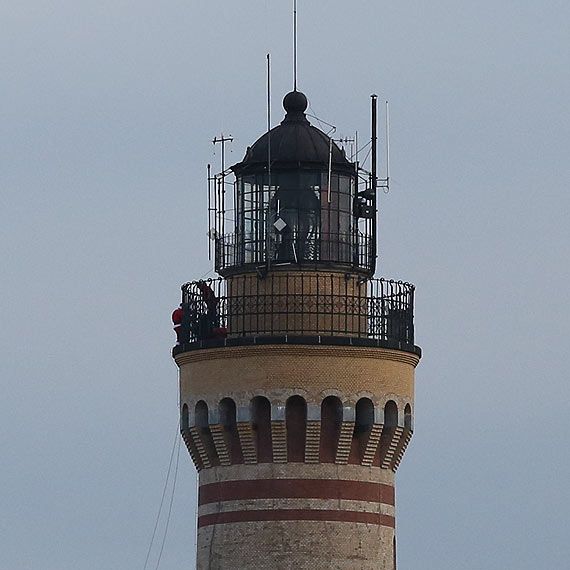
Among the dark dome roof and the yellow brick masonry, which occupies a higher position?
the dark dome roof

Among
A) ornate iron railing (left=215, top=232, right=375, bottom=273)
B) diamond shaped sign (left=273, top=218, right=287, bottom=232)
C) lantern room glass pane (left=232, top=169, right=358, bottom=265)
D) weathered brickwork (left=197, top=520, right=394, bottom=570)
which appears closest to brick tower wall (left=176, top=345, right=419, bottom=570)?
weathered brickwork (left=197, top=520, right=394, bottom=570)

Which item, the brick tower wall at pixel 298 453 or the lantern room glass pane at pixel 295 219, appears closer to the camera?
the brick tower wall at pixel 298 453

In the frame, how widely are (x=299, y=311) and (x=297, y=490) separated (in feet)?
13.2

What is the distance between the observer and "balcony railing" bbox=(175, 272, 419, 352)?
59031 millimetres

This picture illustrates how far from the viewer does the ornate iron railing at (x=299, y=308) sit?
5906cm

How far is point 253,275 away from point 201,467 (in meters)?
4.53

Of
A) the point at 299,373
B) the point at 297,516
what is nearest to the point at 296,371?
the point at 299,373

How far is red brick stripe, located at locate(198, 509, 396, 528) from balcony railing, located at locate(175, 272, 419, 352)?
3.77m

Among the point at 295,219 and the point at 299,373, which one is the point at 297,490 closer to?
the point at 299,373

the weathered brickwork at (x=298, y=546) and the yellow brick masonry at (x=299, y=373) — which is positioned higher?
the yellow brick masonry at (x=299, y=373)

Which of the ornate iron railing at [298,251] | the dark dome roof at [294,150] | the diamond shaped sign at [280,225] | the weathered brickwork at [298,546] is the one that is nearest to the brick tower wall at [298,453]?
the weathered brickwork at [298,546]

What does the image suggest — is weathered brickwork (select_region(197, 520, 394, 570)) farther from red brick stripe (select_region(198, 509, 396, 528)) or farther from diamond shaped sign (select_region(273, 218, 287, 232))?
diamond shaped sign (select_region(273, 218, 287, 232))

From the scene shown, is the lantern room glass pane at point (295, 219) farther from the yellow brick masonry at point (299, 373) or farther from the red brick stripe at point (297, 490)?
the red brick stripe at point (297, 490)

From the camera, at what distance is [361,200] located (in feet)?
197
